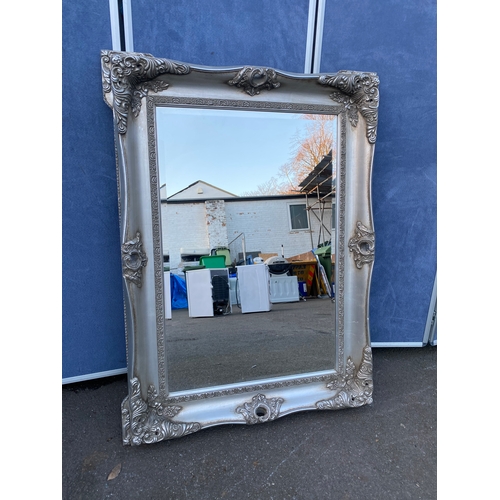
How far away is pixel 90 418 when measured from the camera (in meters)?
1.78

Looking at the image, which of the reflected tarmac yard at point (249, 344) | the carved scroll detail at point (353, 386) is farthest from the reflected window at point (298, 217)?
the carved scroll detail at point (353, 386)

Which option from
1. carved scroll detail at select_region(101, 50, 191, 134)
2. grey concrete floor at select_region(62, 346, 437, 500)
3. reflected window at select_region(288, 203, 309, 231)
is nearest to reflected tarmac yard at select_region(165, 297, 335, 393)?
grey concrete floor at select_region(62, 346, 437, 500)

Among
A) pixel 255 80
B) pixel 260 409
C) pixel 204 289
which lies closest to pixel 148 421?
pixel 260 409

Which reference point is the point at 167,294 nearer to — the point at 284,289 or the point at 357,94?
the point at 284,289

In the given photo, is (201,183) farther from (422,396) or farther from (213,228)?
(422,396)

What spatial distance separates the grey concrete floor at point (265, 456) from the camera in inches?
54.1

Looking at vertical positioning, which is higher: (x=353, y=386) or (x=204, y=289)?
(x=204, y=289)

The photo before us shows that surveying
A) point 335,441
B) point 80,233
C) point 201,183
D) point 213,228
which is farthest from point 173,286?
point 335,441

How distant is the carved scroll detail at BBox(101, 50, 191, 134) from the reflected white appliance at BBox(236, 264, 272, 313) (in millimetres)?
1050

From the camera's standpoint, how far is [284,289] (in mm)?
1799

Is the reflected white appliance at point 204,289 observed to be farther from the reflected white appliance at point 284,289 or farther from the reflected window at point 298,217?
the reflected window at point 298,217

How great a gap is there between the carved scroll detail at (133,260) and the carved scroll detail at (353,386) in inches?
54.7

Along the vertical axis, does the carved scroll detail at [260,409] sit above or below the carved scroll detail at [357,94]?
below

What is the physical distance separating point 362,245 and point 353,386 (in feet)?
3.07
